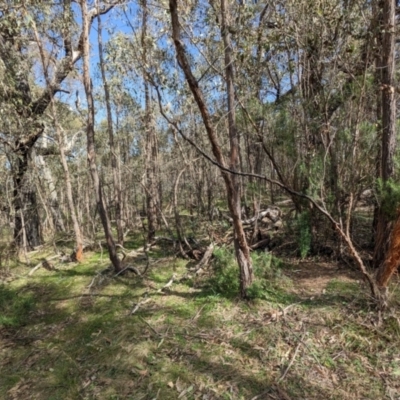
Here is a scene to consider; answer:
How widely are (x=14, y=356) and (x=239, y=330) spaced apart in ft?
8.32

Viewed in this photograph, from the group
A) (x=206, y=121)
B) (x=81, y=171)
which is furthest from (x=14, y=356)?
(x=81, y=171)

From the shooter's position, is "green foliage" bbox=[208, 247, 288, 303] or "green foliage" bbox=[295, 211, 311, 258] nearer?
"green foliage" bbox=[208, 247, 288, 303]

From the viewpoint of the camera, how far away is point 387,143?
160 inches

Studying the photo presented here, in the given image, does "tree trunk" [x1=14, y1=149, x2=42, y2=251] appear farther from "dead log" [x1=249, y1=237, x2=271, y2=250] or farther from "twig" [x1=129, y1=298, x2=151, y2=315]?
"dead log" [x1=249, y1=237, x2=271, y2=250]

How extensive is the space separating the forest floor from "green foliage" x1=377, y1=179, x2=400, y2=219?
2.91 ft

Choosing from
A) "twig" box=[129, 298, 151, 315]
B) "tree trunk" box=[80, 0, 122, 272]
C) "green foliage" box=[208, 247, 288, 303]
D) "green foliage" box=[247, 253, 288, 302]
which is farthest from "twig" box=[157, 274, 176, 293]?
"green foliage" box=[247, 253, 288, 302]

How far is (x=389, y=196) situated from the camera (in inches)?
154

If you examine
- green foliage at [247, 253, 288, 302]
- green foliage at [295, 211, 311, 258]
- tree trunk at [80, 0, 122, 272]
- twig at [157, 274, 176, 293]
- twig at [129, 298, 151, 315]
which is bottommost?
twig at [129, 298, 151, 315]

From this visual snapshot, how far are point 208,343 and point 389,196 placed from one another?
9.14 feet

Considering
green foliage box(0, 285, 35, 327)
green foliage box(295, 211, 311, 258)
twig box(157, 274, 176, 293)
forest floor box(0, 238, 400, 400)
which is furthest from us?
green foliage box(295, 211, 311, 258)

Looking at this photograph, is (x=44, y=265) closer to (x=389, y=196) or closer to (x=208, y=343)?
(x=208, y=343)

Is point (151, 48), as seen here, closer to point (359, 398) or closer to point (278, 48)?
point (278, 48)

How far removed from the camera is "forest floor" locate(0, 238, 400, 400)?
277cm

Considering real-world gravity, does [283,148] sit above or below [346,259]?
above
